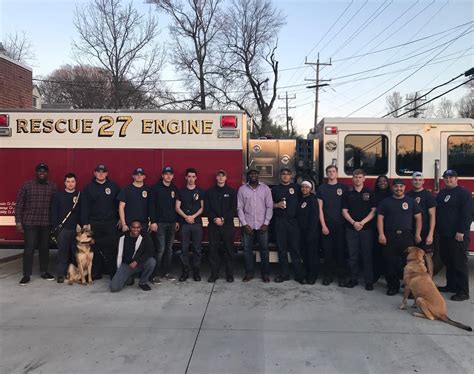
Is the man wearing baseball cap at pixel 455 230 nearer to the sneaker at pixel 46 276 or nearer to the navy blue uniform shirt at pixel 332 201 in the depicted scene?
the navy blue uniform shirt at pixel 332 201

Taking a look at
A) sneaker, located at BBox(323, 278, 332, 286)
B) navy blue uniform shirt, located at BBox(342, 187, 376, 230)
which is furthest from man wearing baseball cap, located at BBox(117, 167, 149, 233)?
navy blue uniform shirt, located at BBox(342, 187, 376, 230)

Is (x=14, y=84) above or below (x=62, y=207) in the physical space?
above

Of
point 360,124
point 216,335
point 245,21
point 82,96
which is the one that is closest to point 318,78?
point 245,21

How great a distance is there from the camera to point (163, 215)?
22.5 feet

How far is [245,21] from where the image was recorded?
30.9 m

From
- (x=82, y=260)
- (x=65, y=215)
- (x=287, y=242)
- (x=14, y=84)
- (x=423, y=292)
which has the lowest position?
(x=423, y=292)

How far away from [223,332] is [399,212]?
3145 millimetres

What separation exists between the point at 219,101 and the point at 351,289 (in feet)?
82.2

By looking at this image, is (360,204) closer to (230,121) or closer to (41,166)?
(230,121)

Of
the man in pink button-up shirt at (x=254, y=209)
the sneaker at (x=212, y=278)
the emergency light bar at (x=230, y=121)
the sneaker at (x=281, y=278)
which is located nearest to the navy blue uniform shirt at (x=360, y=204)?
the man in pink button-up shirt at (x=254, y=209)

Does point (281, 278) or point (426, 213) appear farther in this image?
point (281, 278)

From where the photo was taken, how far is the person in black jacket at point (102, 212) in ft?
22.3

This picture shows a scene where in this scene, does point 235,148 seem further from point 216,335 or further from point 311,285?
point 216,335

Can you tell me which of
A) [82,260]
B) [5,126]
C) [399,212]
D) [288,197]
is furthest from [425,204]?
[5,126]
